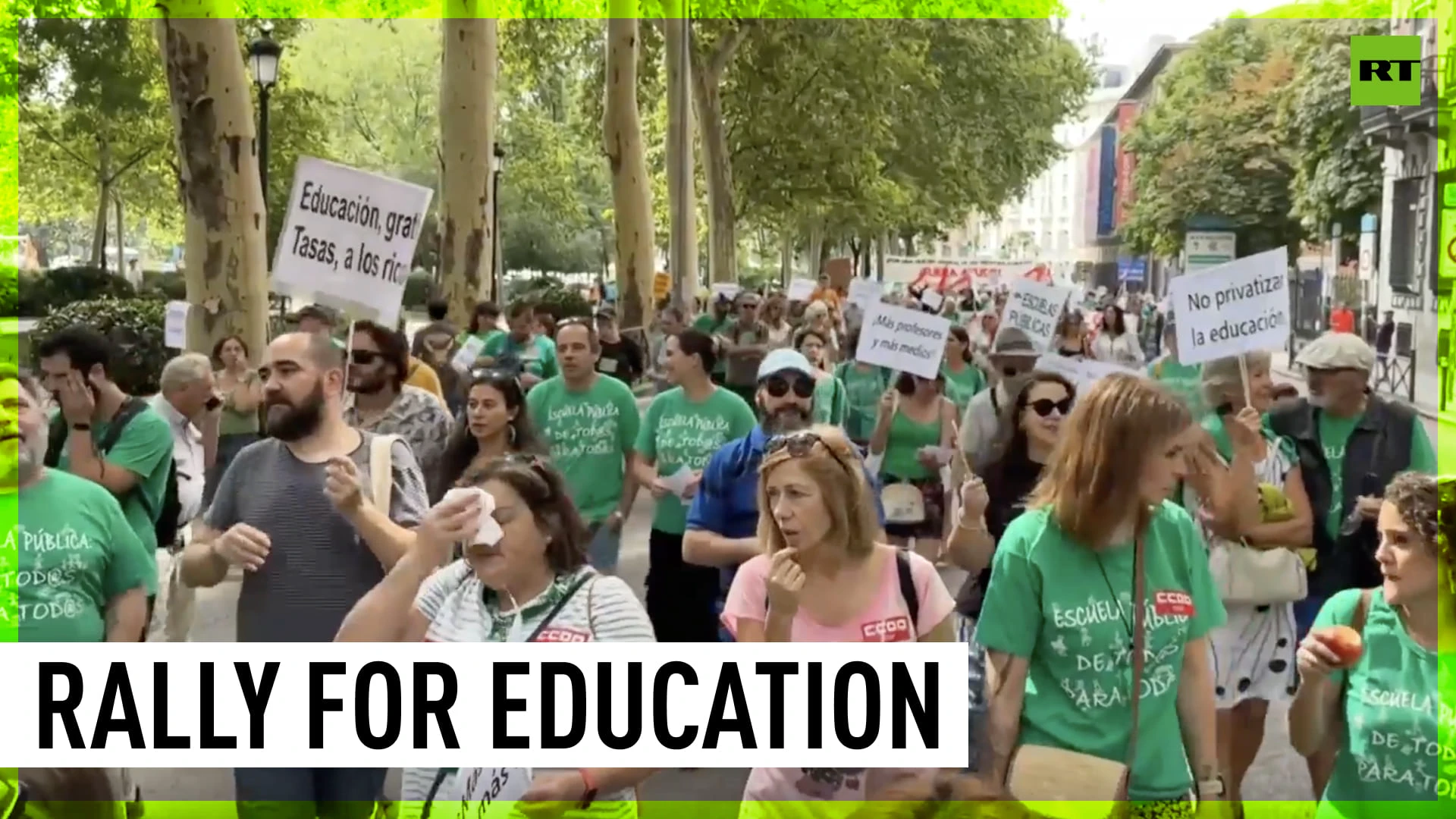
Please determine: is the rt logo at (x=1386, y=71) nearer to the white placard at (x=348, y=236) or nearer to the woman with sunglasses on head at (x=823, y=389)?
the woman with sunglasses on head at (x=823, y=389)

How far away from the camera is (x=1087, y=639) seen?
3564 millimetres

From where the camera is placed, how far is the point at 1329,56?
21.9 meters

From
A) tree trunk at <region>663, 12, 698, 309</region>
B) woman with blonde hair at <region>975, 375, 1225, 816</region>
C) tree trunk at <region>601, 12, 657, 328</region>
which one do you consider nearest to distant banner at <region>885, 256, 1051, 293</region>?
tree trunk at <region>663, 12, 698, 309</region>

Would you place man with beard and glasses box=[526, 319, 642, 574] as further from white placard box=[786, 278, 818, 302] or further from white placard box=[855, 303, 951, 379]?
white placard box=[786, 278, 818, 302]

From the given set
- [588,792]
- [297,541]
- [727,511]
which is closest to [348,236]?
[297,541]

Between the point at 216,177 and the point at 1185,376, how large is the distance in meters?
7.63

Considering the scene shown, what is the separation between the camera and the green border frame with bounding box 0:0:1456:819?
555 cm

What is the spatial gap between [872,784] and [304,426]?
5.81 ft

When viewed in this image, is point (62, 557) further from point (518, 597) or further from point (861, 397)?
point (861, 397)

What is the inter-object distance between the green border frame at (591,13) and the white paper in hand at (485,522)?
178cm

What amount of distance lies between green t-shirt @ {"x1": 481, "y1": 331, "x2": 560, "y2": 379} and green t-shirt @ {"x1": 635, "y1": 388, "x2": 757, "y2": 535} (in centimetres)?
334

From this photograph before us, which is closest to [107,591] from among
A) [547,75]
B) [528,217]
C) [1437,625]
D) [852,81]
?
[1437,625]

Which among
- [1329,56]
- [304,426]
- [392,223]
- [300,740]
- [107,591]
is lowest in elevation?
[300,740]

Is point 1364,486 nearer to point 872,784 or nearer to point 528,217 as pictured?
point 872,784
